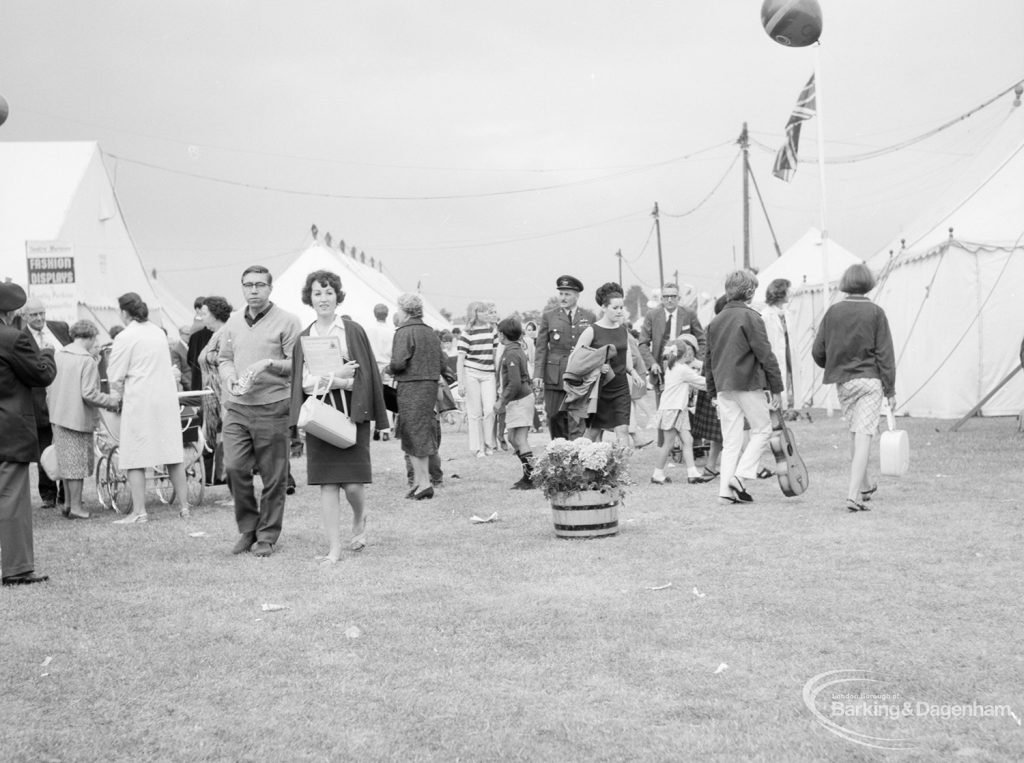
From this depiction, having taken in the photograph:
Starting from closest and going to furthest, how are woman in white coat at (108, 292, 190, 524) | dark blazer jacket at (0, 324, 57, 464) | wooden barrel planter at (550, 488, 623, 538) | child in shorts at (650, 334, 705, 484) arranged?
dark blazer jacket at (0, 324, 57, 464) → wooden barrel planter at (550, 488, 623, 538) → woman in white coat at (108, 292, 190, 524) → child in shorts at (650, 334, 705, 484)

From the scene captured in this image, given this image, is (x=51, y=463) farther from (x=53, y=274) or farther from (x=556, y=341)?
(x=53, y=274)

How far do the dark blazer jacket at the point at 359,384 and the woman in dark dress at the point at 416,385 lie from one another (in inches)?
125

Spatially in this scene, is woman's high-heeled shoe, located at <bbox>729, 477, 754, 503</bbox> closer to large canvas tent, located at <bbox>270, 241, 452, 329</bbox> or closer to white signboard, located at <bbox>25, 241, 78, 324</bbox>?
white signboard, located at <bbox>25, 241, 78, 324</bbox>

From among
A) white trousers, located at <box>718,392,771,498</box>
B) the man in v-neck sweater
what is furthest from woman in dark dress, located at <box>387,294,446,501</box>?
the man in v-neck sweater

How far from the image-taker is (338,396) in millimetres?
7363

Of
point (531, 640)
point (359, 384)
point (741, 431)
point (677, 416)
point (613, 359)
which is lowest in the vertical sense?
point (531, 640)

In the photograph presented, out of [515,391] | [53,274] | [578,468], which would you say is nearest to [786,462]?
[578,468]

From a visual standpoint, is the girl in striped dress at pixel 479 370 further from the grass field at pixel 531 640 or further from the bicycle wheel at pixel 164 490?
the grass field at pixel 531 640

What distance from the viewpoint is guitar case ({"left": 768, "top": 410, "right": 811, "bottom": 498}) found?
29.7 ft

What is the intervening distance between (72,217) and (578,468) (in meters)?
21.8

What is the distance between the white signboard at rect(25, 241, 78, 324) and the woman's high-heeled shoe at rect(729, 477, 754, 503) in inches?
552

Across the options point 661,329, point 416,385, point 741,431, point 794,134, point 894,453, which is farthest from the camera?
point 794,134

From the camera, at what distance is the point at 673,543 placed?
7523 millimetres

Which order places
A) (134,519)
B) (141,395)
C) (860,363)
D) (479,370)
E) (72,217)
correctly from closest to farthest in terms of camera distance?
(860,363) → (141,395) → (134,519) → (479,370) → (72,217)
